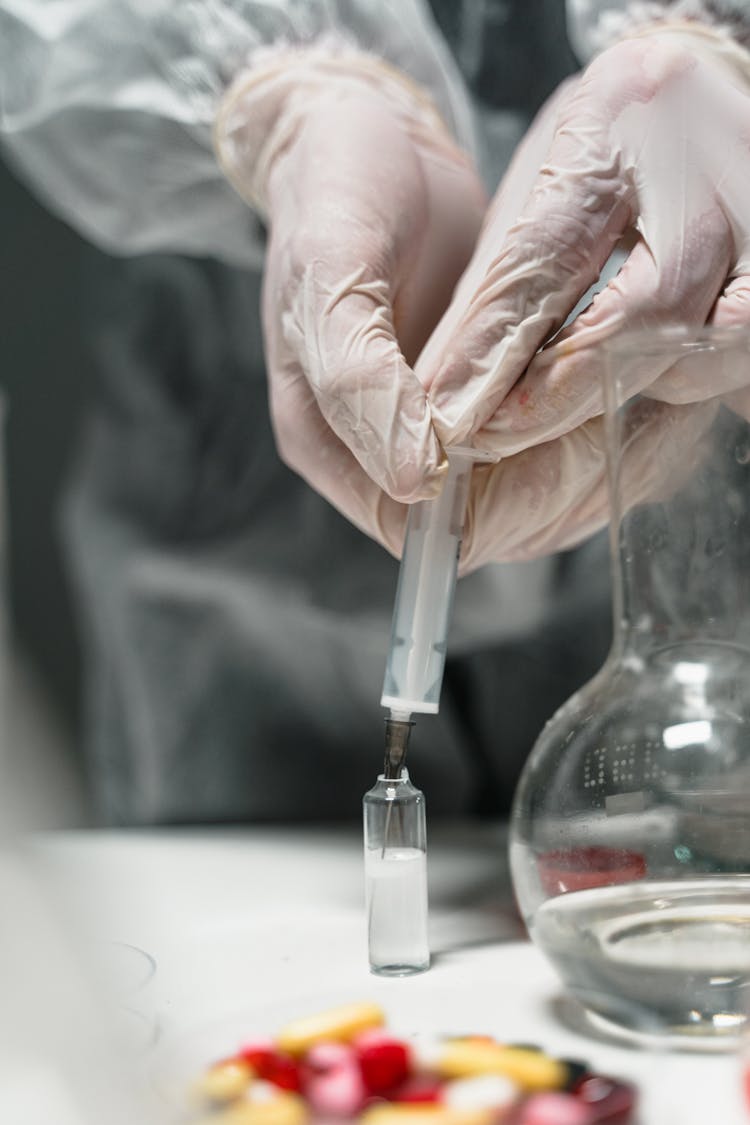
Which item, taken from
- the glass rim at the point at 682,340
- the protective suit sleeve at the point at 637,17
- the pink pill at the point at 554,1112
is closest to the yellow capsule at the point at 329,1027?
the pink pill at the point at 554,1112

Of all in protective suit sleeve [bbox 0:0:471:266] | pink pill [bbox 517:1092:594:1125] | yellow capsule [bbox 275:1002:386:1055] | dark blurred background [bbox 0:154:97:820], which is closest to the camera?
pink pill [bbox 517:1092:594:1125]

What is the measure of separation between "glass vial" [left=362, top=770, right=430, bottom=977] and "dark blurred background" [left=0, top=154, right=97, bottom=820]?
1.07 meters

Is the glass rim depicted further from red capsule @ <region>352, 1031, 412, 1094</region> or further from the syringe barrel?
red capsule @ <region>352, 1031, 412, 1094</region>

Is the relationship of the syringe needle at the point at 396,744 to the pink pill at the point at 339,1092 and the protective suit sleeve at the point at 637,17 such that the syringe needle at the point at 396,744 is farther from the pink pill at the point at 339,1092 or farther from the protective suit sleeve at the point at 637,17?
the protective suit sleeve at the point at 637,17

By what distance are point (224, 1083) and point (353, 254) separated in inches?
19.4

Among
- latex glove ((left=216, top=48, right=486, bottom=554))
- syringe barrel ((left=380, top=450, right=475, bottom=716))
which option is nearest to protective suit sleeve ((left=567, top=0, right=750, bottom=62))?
latex glove ((left=216, top=48, right=486, bottom=554))

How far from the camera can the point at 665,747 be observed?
1.82ft

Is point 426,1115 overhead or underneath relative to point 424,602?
underneath

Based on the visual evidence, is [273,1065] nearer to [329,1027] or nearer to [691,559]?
[329,1027]

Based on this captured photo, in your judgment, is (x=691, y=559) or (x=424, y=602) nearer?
(x=691, y=559)

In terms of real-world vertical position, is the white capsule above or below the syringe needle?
below

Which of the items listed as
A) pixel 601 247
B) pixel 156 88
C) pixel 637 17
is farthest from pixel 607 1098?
pixel 156 88

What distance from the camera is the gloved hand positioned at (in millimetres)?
689

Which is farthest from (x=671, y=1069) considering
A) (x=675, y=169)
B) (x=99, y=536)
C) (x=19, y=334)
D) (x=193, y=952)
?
(x=19, y=334)
